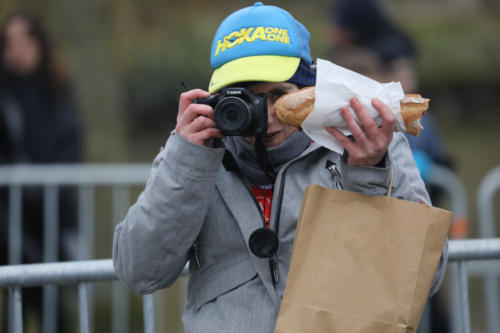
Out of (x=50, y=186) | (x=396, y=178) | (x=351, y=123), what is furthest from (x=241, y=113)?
(x=50, y=186)

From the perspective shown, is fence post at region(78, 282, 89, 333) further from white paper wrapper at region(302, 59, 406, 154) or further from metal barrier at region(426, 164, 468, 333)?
metal barrier at region(426, 164, 468, 333)

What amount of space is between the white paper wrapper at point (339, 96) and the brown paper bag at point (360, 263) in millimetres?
153

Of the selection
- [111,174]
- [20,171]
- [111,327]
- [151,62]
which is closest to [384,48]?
[111,174]

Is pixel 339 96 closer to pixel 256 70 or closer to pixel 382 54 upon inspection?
pixel 256 70

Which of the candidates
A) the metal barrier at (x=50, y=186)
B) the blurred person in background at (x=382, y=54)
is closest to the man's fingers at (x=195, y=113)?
the blurred person in background at (x=382, y=54)

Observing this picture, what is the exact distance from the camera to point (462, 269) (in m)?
2.16

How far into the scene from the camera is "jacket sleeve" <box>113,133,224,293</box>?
5.69 ft

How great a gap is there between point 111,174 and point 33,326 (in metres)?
1.11

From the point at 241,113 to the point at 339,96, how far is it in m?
0.25

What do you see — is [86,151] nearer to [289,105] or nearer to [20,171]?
[20,171]

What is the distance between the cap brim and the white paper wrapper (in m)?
0.19

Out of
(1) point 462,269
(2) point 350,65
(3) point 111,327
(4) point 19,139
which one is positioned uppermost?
(2) point 350,65

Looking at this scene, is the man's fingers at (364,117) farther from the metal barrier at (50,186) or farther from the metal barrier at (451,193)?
the metal barrier at (50,186)

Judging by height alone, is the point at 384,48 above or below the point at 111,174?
above
